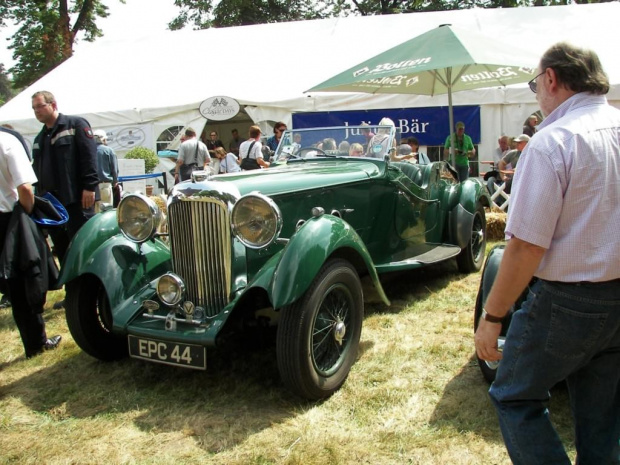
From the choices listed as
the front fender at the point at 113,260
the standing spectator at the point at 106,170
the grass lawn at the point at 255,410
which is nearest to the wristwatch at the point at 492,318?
the grass lawn at the point at 255,410

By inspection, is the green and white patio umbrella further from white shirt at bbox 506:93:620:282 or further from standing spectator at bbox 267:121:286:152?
white shirt at bbox 506:93:620:282

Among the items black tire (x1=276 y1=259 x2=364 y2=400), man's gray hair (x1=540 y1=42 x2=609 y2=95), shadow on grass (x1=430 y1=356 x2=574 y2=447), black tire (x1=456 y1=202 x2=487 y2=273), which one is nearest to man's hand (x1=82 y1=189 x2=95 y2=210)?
black tire (x1=276 y1=259 x2=364 y2=400)

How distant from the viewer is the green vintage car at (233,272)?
2.98 meters

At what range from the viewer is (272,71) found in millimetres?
13883

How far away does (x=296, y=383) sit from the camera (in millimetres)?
2949

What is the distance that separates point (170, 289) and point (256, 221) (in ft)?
2.15

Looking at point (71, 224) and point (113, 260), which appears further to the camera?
point (71, 224)

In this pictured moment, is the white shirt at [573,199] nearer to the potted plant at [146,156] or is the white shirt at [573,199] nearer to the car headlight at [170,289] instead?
the car headlight at [170,289]

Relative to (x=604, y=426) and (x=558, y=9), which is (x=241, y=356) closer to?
(x=604, y=426)

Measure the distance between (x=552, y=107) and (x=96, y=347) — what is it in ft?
10.2

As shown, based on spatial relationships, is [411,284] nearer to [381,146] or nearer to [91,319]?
[381,146]

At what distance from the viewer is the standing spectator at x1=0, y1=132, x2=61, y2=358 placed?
11.8 feet

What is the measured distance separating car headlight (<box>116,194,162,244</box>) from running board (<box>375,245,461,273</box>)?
1.66 metres

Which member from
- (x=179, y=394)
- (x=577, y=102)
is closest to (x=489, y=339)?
(x=577, y=102)
